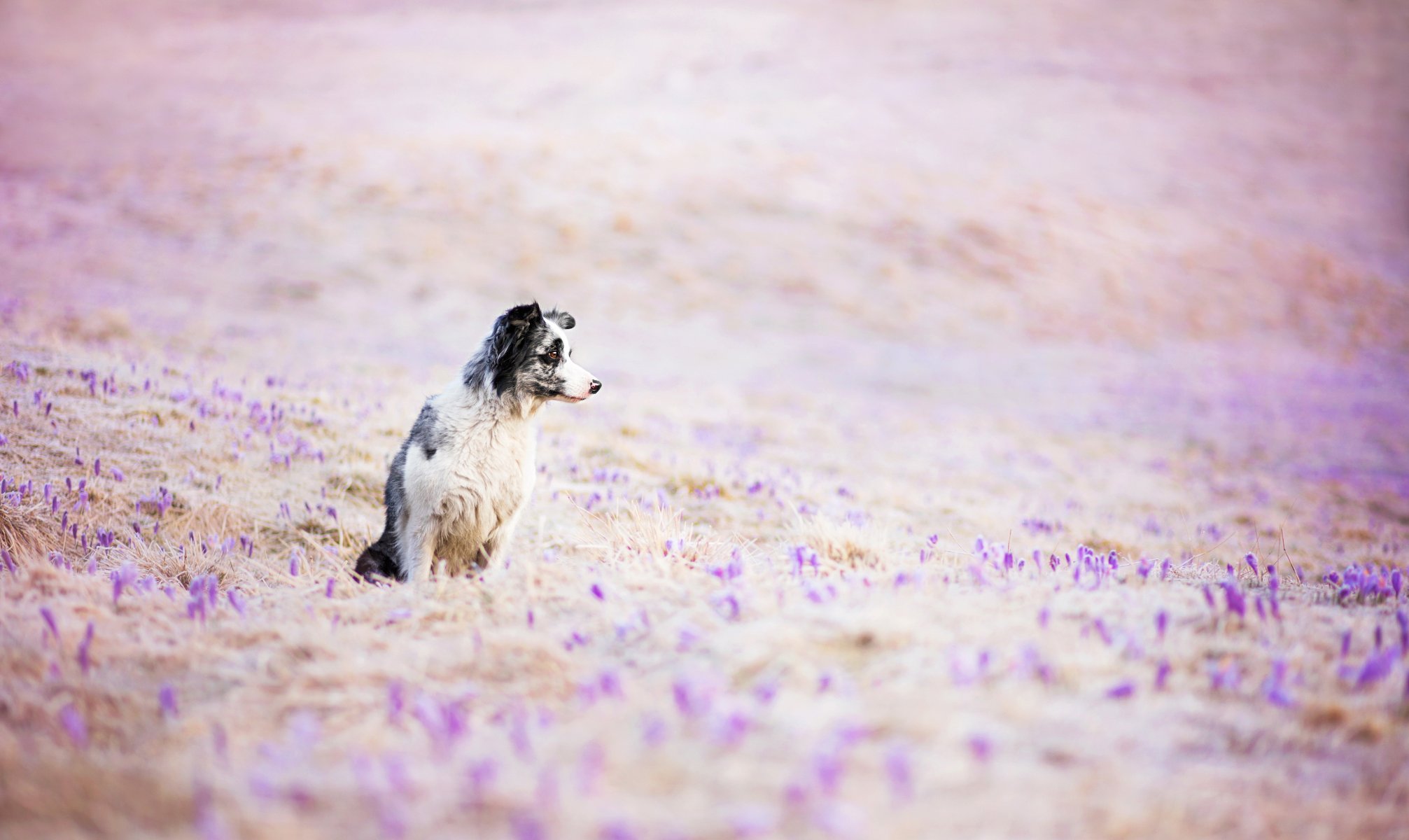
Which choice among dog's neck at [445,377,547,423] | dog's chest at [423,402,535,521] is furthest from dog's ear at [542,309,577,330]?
dog's chest at [423,402,535,521]

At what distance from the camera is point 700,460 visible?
37.0 ft

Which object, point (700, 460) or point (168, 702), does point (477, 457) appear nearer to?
point (168, 702)

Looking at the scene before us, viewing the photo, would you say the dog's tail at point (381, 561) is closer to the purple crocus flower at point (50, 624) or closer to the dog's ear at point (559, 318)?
the purple crocus flower at point (50, 624)

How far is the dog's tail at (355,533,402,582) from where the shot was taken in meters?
6.01

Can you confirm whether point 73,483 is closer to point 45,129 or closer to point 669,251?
point 669,251

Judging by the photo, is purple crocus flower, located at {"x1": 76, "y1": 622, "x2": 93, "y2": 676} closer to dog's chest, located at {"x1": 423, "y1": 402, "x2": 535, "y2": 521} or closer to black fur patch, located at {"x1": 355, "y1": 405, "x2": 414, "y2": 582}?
black fur patch, located at {"x1": 355, "y1": 405, "x2": 414, "y2": 582}

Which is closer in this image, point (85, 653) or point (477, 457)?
point (85, 653)

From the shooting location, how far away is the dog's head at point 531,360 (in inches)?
250

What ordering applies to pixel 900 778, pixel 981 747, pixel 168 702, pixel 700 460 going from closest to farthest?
1. pixel 900 778
2. pixel 981 747
3. pixel 168 702
4. pixel 700 460

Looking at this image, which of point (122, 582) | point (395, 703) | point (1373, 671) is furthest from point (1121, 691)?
point (122, 582)

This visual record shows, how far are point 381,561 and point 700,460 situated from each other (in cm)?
583

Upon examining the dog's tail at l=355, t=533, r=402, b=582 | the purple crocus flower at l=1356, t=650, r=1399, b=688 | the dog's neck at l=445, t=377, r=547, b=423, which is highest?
the dog's neck at l=445, t=377, r=547, b=423

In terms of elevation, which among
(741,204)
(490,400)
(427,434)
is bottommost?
(427,434)

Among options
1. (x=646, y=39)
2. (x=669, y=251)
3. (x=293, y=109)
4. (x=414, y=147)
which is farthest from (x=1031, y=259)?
(x=646, y=39)
